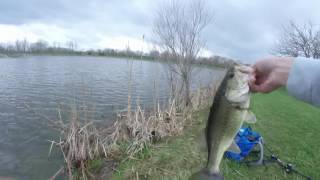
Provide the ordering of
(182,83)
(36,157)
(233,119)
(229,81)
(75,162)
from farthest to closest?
(182,83) < (36,157) < (75,162) < (233,119) < (229,81)

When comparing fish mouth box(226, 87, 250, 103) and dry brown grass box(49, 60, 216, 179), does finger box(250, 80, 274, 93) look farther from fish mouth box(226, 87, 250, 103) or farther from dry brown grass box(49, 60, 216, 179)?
dry brown grass box(49, 60, 216, 179)

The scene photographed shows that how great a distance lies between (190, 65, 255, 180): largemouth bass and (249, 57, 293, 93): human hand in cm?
10

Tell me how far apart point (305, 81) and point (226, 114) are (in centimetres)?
65

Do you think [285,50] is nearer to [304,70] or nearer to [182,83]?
[182,83]

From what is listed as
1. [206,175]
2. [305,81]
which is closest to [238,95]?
[305,81]

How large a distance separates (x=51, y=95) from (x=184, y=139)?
1239cm

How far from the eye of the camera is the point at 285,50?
3866cm

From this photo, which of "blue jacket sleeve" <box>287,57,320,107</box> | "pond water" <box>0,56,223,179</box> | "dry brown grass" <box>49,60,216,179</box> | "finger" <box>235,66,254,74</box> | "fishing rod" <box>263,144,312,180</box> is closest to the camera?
"blue jacket sleeve" <box>287,57,320,107</box>

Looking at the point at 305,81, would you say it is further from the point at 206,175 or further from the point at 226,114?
the point at 206,175

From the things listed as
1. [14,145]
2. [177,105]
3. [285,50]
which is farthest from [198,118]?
[285,50]

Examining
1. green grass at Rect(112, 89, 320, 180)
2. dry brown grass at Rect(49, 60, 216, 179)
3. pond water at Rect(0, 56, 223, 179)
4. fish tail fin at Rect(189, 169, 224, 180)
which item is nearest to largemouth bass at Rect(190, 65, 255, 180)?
fish tail fin at Rect(189, 169, 224, 180)

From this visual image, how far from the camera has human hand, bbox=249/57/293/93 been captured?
7.55 feet

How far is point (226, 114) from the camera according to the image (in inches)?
102

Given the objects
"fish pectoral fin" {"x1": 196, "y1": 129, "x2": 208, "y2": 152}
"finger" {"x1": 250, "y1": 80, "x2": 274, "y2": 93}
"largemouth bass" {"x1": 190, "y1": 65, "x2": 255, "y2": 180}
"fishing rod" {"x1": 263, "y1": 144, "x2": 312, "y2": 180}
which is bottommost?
"fishing rod" {"x1": 263, "y1": 144, "x2": 312, "y2": 180}
